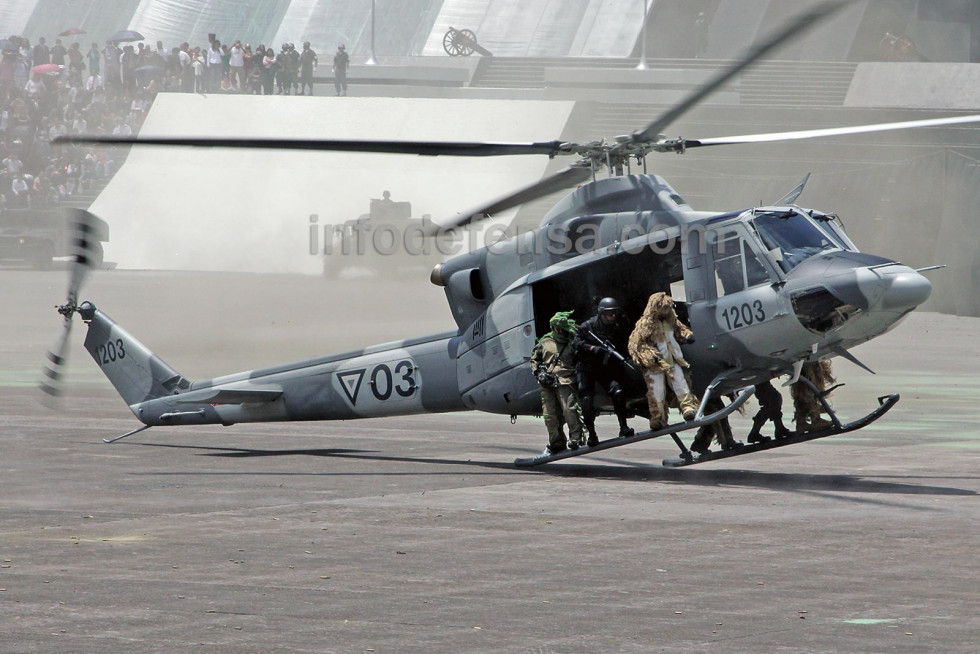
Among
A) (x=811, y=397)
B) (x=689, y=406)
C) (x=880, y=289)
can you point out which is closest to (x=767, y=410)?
(x=811, y=397)

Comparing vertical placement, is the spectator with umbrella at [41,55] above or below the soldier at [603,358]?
above

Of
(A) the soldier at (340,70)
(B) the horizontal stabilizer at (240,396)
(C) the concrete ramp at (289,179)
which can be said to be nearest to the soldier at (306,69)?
(A) the soldier at (340,70)

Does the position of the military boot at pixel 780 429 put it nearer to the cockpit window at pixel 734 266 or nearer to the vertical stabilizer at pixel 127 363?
the cockpit window at pixel 734 266

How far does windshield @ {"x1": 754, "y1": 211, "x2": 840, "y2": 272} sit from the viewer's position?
45.2ft

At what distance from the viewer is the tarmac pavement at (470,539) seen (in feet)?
27.5

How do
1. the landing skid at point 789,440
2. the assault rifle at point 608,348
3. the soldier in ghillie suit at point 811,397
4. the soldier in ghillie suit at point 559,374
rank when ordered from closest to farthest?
the landing skid at point 789,440 < the assault rifle at point 608,348 < the soldier in ghillie suit at point 559,374 < the soldier in ghillie suit at point 811,397

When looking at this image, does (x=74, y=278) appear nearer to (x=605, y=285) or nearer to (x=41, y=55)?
(x=605, y=285)

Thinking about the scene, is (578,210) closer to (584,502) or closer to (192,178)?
(584,502)

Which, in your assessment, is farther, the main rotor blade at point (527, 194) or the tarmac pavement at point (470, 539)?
the main rotor blade at point (527, 194)

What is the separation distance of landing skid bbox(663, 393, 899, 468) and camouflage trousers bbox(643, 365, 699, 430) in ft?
1.42

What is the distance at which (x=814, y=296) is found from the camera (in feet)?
43.9

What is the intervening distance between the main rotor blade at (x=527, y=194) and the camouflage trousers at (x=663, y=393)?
2.03 m

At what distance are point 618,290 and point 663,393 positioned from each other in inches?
60.8

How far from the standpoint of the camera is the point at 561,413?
15.1 meters
